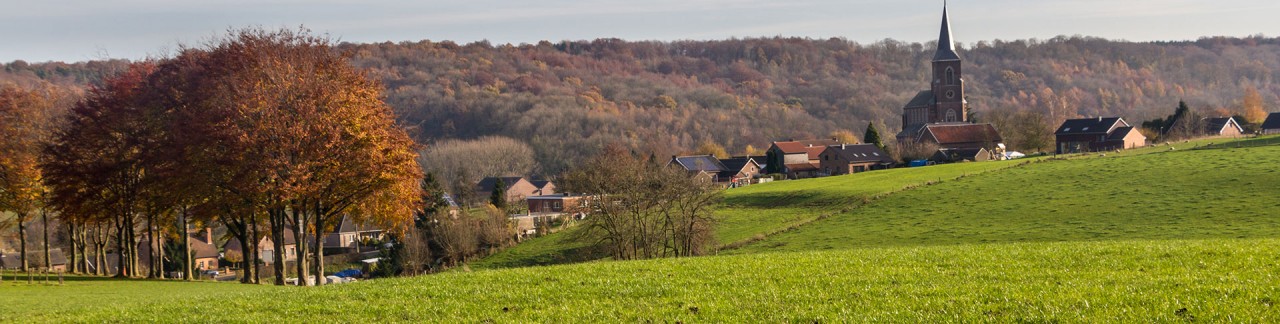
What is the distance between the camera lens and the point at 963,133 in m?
123

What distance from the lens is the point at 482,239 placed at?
64.1 meters

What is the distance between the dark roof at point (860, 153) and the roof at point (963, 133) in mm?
8242

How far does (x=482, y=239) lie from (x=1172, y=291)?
52972mm

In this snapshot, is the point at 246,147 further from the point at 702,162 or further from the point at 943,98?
the point at 943,98

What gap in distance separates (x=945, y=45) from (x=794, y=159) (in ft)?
139

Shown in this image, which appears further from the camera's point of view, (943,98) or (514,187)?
(943,98)

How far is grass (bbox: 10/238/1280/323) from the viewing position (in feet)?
43.7

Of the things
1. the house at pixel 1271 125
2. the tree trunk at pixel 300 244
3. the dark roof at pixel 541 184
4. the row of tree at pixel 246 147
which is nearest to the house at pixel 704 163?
the dark roof at pixel 541 184

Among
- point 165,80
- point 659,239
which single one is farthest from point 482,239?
point 165,80

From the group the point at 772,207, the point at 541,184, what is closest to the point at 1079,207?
the point at 772,207

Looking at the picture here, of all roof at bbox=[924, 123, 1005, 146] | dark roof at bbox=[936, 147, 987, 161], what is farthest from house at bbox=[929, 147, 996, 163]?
roof at bbox=[924, 123, 1005, 146]

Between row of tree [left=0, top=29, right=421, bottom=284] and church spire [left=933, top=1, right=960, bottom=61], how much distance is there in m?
125

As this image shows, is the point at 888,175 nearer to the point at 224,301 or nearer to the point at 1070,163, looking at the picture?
the point at 1070,163

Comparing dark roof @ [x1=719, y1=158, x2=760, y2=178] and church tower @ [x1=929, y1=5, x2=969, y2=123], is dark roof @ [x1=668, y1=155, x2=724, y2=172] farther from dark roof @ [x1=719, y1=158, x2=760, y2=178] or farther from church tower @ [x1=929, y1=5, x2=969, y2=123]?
church tower @ [x1=929, y1=5, x2=969, y2=123]
